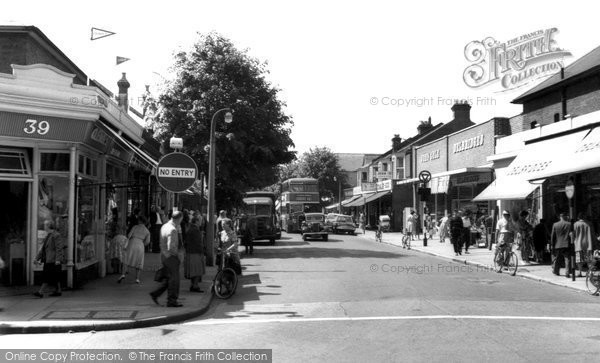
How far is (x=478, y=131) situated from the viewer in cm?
3406

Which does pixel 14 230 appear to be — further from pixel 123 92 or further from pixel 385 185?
pixel 385 185

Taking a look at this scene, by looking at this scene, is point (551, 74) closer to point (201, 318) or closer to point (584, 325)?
point (584, 325)

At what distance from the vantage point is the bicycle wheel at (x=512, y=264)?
1783 centimetres

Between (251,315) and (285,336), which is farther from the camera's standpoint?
(251,315)

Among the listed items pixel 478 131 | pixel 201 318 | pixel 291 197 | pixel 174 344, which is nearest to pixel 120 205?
pixel 201 318

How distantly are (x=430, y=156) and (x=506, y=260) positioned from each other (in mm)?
27132

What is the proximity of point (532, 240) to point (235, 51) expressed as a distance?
45.7 feet

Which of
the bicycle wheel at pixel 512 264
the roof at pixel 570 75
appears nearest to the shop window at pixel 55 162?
the bicycle wheel at pixel 512 264

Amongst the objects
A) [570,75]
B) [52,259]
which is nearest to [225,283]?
[52,259]

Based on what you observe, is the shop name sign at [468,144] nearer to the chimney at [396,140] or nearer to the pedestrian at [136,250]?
the chimney at [396,140]

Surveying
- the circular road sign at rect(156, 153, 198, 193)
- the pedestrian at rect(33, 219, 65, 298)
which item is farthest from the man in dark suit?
the pedestrian at rect(33, 219, 65, 298)

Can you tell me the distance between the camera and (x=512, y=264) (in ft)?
59.3

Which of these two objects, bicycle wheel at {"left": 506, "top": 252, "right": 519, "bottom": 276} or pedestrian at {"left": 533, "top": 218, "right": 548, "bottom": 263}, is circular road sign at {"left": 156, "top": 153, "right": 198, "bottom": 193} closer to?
bicycle wheel at {"left": 506, "top": 252, "right": 519, "bottom": 276}

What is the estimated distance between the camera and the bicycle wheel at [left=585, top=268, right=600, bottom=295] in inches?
528
